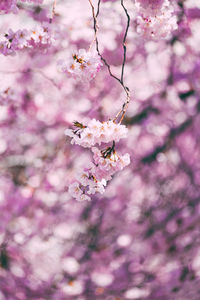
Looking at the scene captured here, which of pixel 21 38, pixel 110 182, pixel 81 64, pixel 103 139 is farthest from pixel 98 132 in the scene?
pixel 110 182

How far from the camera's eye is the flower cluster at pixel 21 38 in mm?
1391

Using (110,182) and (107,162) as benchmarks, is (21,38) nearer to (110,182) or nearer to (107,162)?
(107,162)

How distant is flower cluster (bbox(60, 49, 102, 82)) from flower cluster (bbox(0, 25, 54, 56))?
188mm

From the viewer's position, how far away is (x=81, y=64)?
129 centimetres

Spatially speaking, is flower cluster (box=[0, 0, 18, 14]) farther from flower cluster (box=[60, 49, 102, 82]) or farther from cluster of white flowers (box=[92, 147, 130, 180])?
cluster of white flowers (box=[92, 147, 130, 180])

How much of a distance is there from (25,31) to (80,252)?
3.41 ft

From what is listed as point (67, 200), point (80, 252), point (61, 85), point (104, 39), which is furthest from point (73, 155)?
point (104, 39)

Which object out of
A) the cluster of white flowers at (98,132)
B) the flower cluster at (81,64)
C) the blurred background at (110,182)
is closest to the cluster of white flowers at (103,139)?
the cluster of white flowers at (98,132)

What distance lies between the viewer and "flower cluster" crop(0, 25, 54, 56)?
1391 mm

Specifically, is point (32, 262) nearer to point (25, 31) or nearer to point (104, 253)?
point (104, 253)

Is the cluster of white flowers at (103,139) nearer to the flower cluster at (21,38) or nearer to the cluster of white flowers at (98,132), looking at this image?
the cluster of white flowers at (98,132)

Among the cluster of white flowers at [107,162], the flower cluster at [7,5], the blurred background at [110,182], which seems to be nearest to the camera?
the cluster of white flowers at [107,162]

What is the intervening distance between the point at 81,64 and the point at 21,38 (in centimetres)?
28

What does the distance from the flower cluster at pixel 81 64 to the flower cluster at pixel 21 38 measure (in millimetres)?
188
